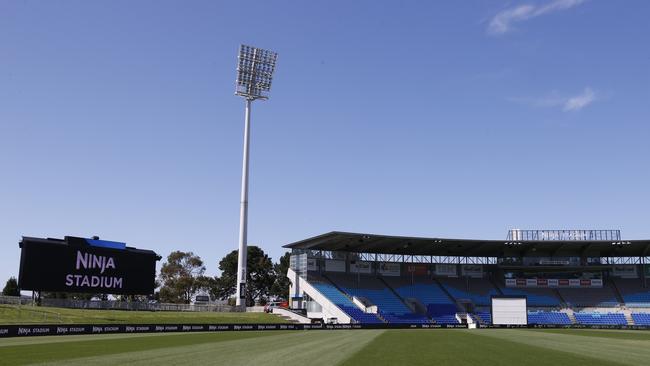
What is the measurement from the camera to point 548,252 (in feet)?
282

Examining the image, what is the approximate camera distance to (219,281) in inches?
5202

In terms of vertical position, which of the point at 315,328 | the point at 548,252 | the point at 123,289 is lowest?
the point at 315,328

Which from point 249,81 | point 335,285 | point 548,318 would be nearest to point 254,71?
point 249,81

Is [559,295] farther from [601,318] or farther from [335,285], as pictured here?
[335,285]

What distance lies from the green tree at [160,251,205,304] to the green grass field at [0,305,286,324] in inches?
2271

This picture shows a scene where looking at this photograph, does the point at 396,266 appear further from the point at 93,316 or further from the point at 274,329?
the point at 93,316

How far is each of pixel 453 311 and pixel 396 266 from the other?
12076 millimetres

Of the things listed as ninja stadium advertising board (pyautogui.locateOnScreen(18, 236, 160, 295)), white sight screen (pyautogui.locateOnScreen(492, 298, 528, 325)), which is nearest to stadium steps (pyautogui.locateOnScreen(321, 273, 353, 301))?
white sight screen (pyautogui.locateOnScreen(492, 298, 528, 325))

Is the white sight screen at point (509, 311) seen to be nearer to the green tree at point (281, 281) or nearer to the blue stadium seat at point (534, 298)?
the blue stadium seat at point (534, 298)

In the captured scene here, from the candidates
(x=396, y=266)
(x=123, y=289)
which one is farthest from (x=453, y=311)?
(x=123, y=289)

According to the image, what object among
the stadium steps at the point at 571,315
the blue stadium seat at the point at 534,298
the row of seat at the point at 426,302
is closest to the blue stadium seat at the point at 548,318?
the row of seat at the point at 426,302

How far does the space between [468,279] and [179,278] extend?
63598mm

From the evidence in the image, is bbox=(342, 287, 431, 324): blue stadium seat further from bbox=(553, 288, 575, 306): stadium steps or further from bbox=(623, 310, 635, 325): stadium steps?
bbox=(623, 310, 635, 325): stadium steps

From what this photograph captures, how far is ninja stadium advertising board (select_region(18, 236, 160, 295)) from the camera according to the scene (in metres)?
47.0
